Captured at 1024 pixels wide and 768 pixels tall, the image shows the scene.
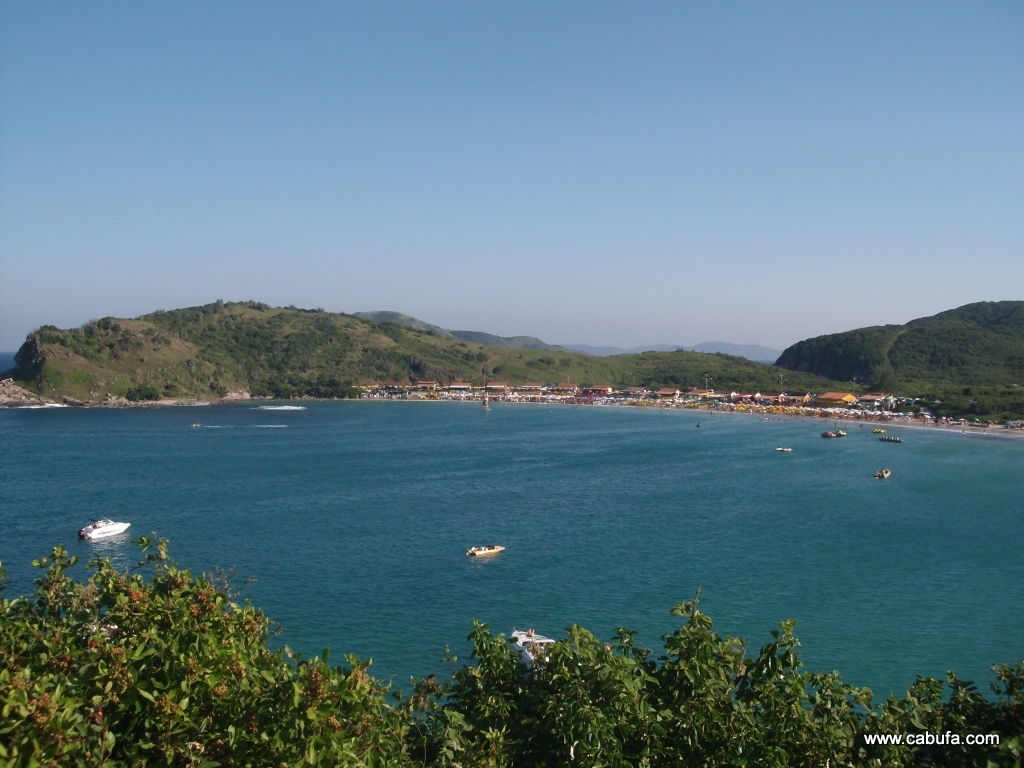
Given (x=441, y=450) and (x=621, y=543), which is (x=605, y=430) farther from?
(x=621, y=543)

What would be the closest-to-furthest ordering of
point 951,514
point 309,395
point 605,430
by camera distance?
point 951,514 → point 605,430 → point 309,395

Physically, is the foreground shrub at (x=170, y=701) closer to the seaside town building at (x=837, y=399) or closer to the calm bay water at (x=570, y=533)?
the calm bay water at (x=570, y=533)

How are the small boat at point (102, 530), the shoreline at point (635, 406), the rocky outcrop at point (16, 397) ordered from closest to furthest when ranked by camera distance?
1. the small boat at point (102, 530)
2. the shoreline at point (635, 406)
3. the rocky outcrop at point (16, 397)

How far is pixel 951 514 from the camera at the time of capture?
2864 cm

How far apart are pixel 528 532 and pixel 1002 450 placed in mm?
38021

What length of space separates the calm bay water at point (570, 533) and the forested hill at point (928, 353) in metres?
43.6

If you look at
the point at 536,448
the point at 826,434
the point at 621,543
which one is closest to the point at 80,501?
the point at 621,543

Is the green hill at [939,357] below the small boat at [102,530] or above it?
above

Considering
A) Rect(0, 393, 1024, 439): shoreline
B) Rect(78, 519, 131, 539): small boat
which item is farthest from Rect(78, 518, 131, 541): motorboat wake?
Rect(0, 393, 1024, 439): shoreline

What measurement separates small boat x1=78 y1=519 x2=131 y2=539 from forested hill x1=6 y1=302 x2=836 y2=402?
64.6 m

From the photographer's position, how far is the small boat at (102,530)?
936 inches

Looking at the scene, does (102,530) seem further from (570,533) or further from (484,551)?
(570,533)

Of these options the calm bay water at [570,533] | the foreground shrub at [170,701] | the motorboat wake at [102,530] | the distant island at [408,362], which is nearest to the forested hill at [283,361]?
the distant island at [408,362]

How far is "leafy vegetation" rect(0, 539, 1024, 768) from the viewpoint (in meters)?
4.05
